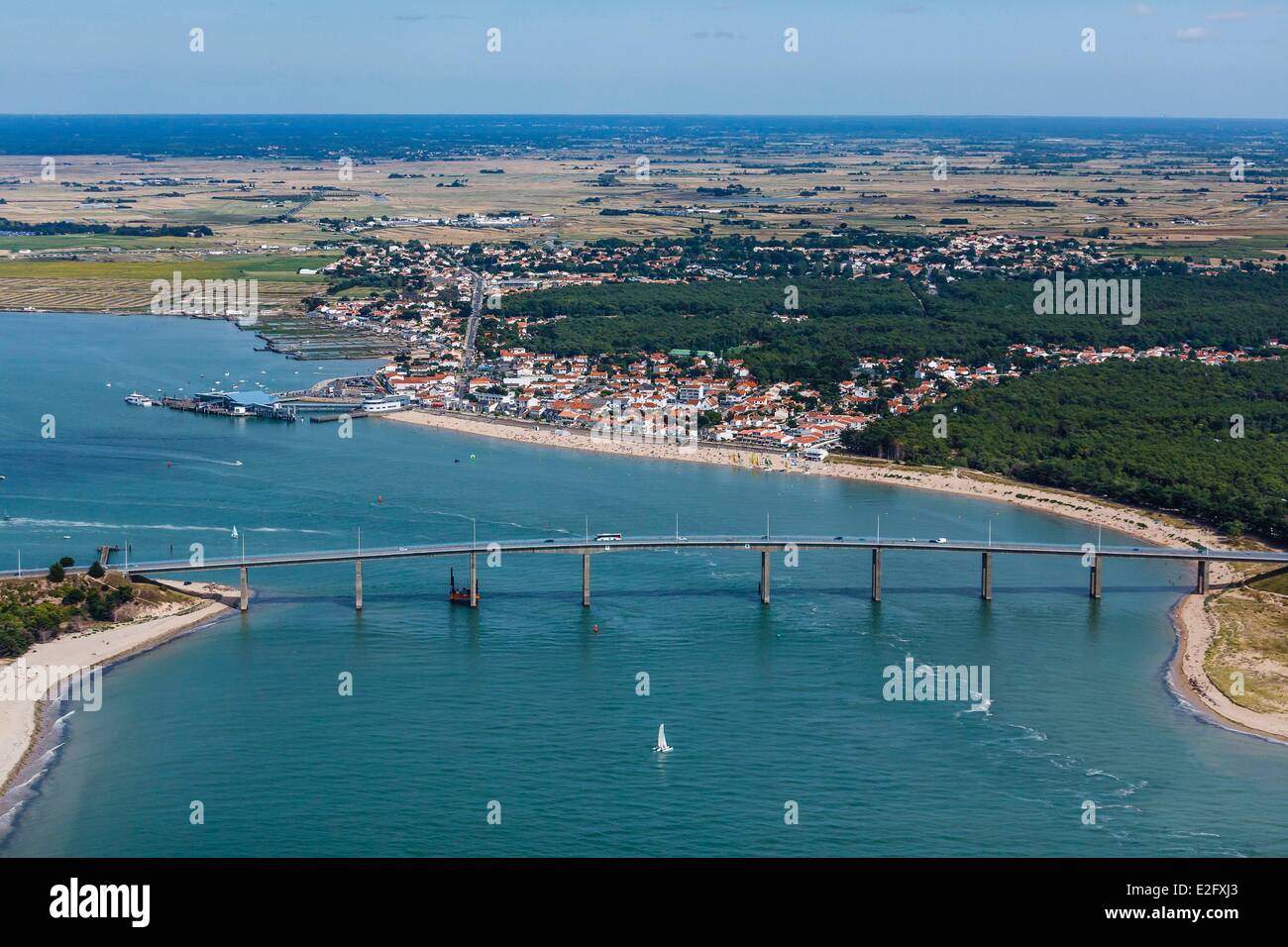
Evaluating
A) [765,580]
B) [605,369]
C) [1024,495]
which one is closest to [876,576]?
[765,580]

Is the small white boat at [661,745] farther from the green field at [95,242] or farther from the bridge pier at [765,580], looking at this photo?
the green field at [95,242]

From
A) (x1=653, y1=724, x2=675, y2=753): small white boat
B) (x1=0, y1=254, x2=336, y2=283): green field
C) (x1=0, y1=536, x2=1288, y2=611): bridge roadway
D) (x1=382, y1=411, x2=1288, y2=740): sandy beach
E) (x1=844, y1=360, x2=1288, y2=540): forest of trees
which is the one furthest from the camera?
(x1=0, y1=254, x2=336, y2=283): green field

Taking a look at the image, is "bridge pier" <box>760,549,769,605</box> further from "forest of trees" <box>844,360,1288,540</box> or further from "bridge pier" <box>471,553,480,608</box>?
"forest of trees" <box>844,360,1288,540</box>

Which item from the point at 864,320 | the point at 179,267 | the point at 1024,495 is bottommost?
the point at 1024,495

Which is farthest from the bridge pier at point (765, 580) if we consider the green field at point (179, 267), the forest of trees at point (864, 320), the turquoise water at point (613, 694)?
the green field at point (179, 267)

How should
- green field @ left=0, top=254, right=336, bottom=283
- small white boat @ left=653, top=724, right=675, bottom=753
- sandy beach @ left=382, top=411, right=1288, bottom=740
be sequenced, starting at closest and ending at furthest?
small white boat @ left=653, top=724, right=675, bottom=753, sandy beach @ left=382, top=411, right=1288, bottom=740, green field @ left=0, top=254, right=336, bottom=283

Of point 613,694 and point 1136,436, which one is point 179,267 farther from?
point 613,694

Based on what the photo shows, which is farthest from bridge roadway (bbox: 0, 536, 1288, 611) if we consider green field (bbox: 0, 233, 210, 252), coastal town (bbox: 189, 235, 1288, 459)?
green field (bbox: 0, 233, 210, 252)
